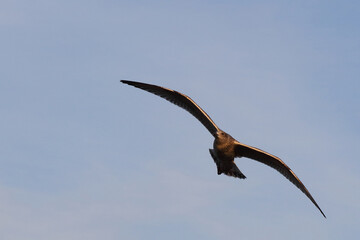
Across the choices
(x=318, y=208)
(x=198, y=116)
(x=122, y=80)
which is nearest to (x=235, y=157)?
(x=198, y=116)

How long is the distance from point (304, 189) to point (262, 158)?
2.40 m

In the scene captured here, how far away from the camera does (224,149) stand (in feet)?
69.7

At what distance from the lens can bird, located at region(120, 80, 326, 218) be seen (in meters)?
21.3

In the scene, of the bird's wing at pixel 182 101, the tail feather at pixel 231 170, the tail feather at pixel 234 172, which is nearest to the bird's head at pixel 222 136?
the bird's wing at pixel 182 101

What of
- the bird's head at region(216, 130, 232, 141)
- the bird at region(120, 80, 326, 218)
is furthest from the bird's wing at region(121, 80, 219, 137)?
the bird's head at region(216, 130, 232, 141)

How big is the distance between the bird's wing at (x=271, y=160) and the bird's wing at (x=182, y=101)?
5.23 feet

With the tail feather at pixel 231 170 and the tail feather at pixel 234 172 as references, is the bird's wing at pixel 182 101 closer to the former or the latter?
the tail feather at pixel 231 170

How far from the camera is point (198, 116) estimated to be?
22406mm

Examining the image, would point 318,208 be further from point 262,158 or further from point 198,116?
point 198,116

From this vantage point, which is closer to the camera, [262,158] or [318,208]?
[318,208]

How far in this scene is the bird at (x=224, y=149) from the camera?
21.3 metres

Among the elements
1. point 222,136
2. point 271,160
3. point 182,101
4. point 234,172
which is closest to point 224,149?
point 222,136

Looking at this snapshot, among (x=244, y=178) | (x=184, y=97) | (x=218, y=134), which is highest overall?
(x=184, y=97)

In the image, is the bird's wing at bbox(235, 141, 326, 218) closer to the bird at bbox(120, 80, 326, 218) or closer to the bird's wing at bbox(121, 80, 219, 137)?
the bird at bbox(120, 80, 326, 218)
